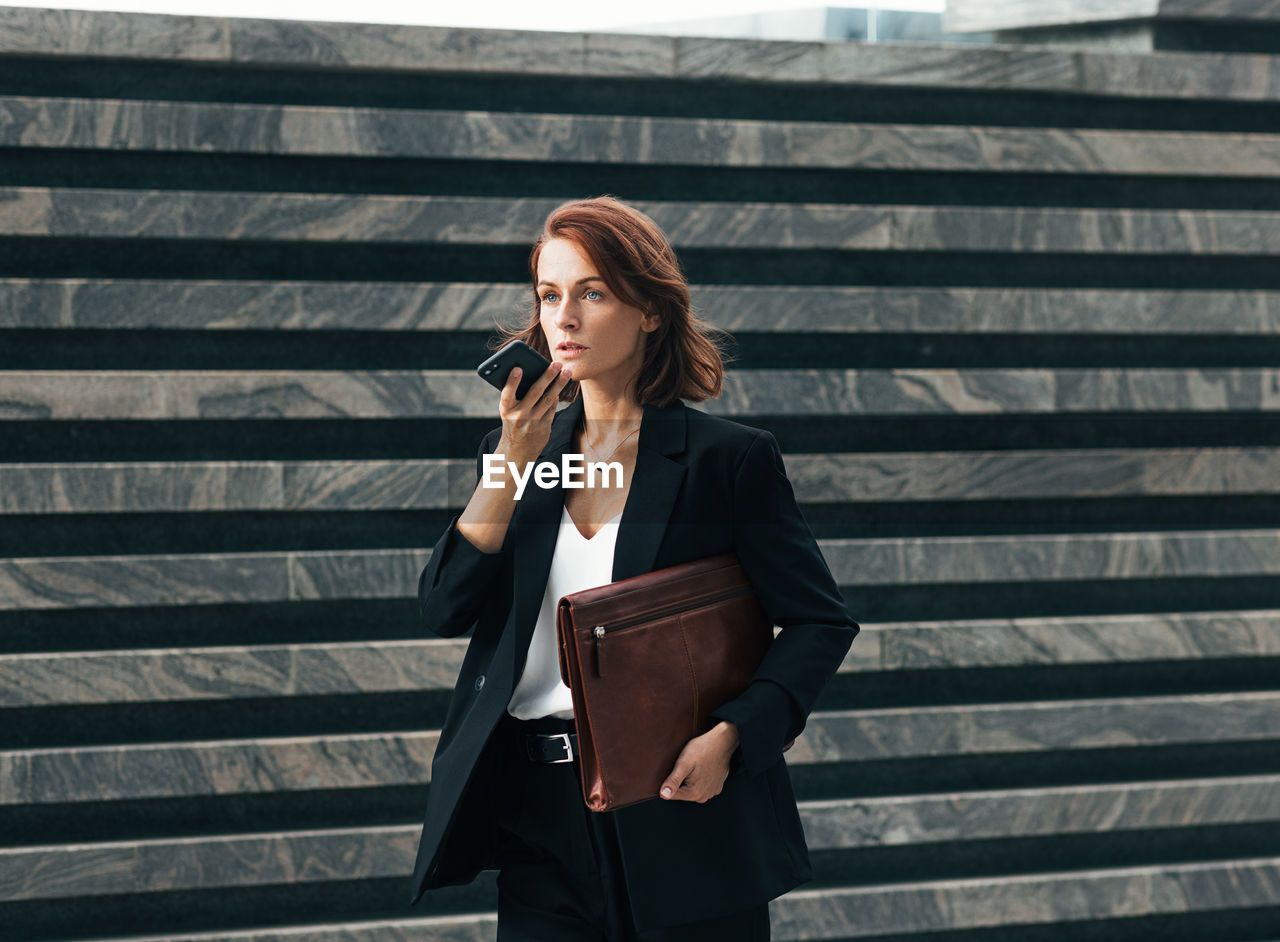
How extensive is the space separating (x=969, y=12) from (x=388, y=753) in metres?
3.12

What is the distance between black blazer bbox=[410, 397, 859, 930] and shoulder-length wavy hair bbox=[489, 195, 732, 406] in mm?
91

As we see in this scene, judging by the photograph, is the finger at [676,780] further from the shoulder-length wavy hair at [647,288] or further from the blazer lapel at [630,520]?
the shoulder-length wavy hair at [647,288]

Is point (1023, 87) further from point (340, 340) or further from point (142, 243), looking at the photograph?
point (142, 243)

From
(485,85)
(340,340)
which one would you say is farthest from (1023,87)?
(340,340)

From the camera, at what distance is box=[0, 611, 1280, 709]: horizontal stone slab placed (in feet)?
12.5

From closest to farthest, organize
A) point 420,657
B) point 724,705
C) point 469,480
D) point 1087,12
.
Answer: point 724,705 → point 469,480 → point 420,657 → point 1087,12

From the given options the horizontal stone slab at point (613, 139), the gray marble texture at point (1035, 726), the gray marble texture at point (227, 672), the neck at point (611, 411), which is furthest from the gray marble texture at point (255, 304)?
the gray marble texture at point (1035, 726)

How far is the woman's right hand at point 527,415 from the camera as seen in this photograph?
2.16 m

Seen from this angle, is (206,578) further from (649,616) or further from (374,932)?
(649,616)

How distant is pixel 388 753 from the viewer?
3.92 metres

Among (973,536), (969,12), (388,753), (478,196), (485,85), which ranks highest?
(969,12)

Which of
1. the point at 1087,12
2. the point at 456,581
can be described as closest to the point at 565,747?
the point at 456,581

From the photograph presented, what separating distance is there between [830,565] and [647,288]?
2.05 meters

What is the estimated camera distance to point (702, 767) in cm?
210
